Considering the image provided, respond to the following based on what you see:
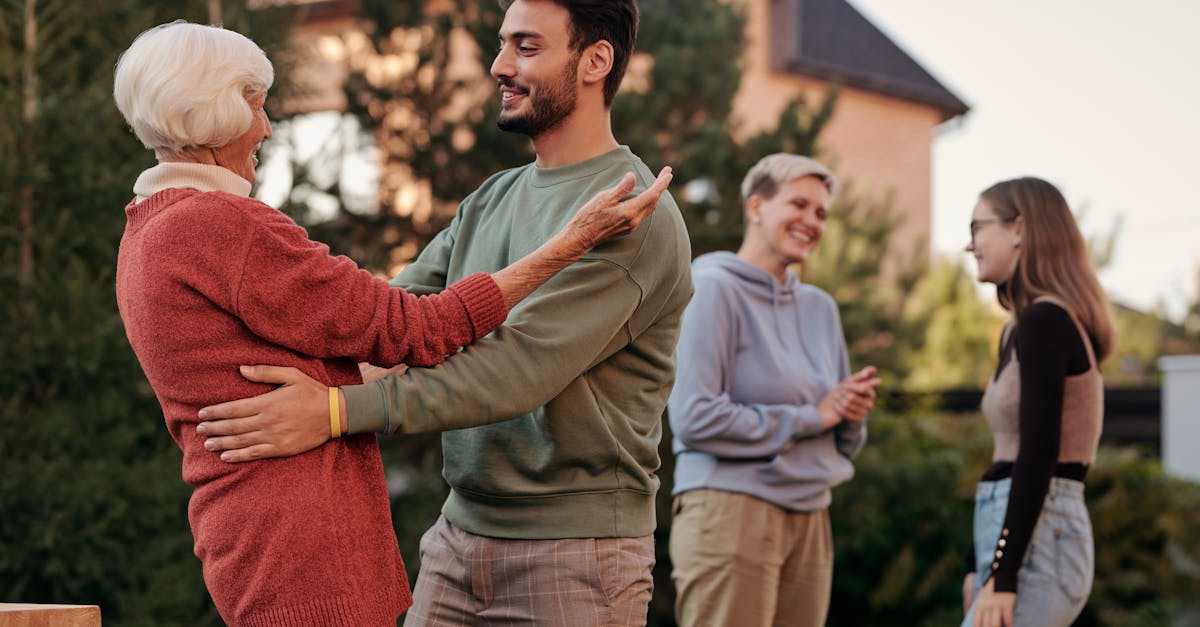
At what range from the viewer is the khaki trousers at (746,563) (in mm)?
3902

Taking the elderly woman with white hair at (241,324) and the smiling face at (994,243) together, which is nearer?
the elderly woman with white hair at (241,324)

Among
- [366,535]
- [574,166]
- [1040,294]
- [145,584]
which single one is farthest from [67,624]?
[145,584]

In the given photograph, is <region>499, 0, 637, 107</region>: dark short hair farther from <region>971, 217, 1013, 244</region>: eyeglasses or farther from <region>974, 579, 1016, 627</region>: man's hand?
<region>974, 579, 1016, 627</region>: man's hand

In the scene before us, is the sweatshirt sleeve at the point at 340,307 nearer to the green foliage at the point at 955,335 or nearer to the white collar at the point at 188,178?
the white collar at the point at 188,178

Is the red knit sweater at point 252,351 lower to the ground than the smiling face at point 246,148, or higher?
lower

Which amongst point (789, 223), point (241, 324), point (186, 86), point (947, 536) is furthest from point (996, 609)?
point (947, 536)

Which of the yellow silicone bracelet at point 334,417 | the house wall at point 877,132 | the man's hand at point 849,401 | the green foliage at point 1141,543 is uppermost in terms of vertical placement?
the house wall at point 877,132

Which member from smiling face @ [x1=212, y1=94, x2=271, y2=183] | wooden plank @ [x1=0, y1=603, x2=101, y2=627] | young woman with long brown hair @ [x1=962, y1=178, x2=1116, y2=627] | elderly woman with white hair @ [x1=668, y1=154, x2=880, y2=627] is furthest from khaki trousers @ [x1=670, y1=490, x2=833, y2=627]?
smiling face @ [x1=212, y1=94, x2=271, y2=183]

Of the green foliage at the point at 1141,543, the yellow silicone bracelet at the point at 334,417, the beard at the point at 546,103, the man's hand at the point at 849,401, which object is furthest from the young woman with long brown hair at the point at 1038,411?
the green foliage at the point at 1141,543

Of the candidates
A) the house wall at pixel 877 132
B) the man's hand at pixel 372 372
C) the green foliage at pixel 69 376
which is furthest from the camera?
the house wall at pixel 877 132

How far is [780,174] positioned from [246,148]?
2.37 metres

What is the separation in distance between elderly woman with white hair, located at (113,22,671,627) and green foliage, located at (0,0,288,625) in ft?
9.30

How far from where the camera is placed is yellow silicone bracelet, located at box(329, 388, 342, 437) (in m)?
2.17

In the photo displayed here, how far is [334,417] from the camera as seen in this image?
7.13 feet
